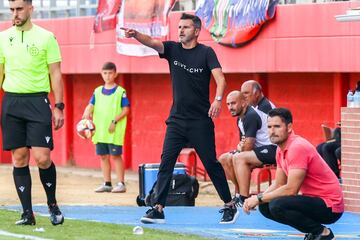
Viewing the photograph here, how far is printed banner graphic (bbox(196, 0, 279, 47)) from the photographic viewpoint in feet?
61.1

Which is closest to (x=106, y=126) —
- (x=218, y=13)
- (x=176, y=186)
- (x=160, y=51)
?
(x=218, y=13)

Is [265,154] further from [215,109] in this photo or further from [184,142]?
[215,109]

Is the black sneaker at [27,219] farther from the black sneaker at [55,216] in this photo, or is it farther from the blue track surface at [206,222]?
the blue track surface at [206,222]

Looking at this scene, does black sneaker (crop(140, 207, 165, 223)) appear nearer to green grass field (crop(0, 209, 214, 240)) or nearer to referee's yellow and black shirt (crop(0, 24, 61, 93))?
green grass field (crop(0, 209, 214, 240))

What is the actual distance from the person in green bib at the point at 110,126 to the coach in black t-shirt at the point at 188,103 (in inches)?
238

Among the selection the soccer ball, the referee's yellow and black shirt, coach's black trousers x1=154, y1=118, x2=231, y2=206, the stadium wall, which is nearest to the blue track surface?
coach's black trousers x1=154, y1=118, x2=231, y2=206

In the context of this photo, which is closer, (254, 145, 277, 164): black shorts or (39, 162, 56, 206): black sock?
(39, 162, 56, 206): black sock

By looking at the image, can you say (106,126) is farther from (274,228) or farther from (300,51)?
(274,228)

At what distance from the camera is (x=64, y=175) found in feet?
75.0

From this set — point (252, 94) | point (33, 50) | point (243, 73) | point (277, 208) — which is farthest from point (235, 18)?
point (277, 208)

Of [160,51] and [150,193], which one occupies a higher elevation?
[160,51]

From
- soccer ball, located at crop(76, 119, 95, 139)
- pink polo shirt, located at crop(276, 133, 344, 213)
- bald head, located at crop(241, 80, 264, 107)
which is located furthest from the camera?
soccer ball, located at crop(76, 119, 95, 139)

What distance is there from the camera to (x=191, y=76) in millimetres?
12148

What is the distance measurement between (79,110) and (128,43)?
3.23m
